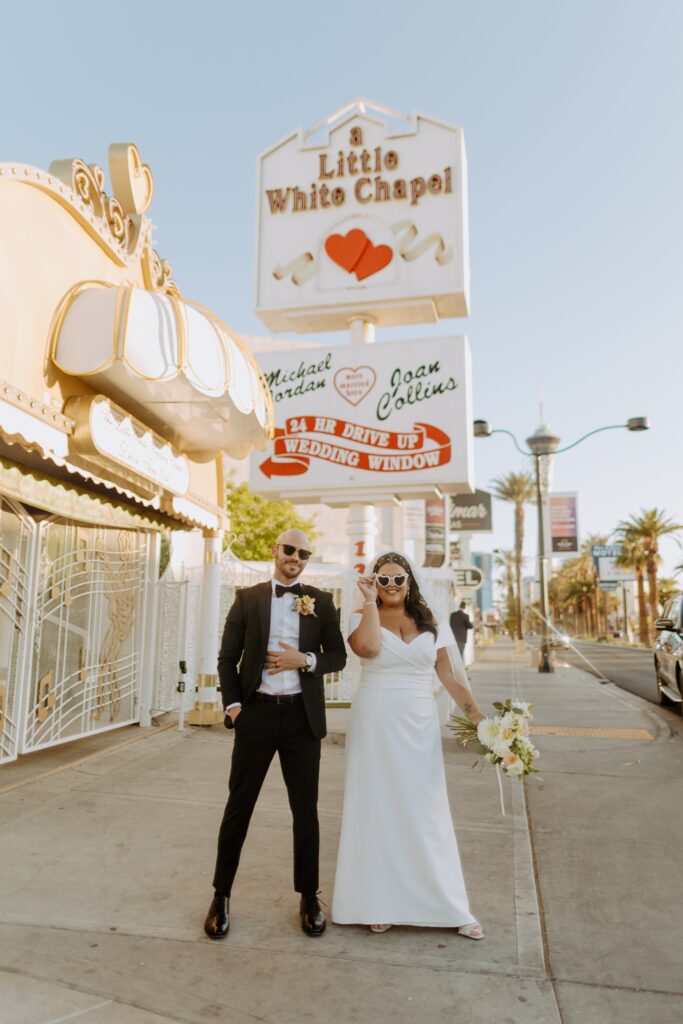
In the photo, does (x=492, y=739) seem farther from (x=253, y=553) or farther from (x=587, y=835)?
(x=253, y=553)

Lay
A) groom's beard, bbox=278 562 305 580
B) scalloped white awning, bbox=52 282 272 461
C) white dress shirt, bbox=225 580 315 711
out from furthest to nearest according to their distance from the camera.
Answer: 1. scalloped white awning, bbox=52 282 272 461
2. groom's beard, bbox=278 562 305 580
3. white dress shirt, bbox=225 580 315 711

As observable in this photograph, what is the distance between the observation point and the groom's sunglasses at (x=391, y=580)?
398 centimetres

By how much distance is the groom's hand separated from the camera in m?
3.79

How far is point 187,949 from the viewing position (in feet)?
11.6

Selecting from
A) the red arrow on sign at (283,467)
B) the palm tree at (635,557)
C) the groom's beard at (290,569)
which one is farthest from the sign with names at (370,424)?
the palm tree at (635,557)

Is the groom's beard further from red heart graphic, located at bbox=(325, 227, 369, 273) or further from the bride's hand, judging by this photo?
red heart graphic, located at bbox=(325, 227, 369, 273)

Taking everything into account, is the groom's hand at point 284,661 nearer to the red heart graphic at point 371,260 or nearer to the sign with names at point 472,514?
the red heart graphic at point 371,260

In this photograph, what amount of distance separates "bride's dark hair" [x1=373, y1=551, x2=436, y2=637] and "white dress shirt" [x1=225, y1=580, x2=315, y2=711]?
53 centimetres

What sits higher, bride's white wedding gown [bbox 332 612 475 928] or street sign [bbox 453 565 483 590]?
street sign [bbox 453 565 483 590]

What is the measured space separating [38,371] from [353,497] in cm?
729

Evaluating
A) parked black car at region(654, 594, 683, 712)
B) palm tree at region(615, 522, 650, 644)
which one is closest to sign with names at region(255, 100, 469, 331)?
parked black car at region(654, 594, 683, 712)

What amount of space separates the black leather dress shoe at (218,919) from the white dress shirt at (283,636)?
0.95 metres

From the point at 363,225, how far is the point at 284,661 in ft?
37.7

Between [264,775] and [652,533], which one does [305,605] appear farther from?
[652,533]
